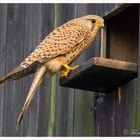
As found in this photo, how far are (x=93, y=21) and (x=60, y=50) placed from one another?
0.33m

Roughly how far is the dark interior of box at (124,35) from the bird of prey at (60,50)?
0.13 meters

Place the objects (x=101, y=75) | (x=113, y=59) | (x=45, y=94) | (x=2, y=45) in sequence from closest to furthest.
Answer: (x=101, y=75) < (x=113, y=59) < (x=45, y=94) < (x=2, y=45)

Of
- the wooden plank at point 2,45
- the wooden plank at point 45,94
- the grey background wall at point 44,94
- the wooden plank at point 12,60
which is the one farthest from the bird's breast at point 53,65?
the wooden plank at point 2,45

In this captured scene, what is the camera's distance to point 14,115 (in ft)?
22.8

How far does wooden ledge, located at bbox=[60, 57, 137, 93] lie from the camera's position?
18.0ft

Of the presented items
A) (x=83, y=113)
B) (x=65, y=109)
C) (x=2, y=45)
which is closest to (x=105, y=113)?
(x=83, y=113)

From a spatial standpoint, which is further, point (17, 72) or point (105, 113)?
point (105, 113)

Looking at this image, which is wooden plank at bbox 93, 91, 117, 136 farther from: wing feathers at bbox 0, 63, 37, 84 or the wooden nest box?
wing feathers at bbox 0, 63, 37, 84

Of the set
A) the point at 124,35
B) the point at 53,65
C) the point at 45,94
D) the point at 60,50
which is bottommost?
the point at 45,94

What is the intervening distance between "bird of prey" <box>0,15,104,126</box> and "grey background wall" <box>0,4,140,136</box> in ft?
0.34

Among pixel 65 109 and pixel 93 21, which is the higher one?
pixel 93 21

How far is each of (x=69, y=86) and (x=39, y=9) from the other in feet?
3.96

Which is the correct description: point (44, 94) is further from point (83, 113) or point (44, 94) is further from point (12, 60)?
point (12, 60)

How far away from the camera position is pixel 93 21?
20.0 ft
